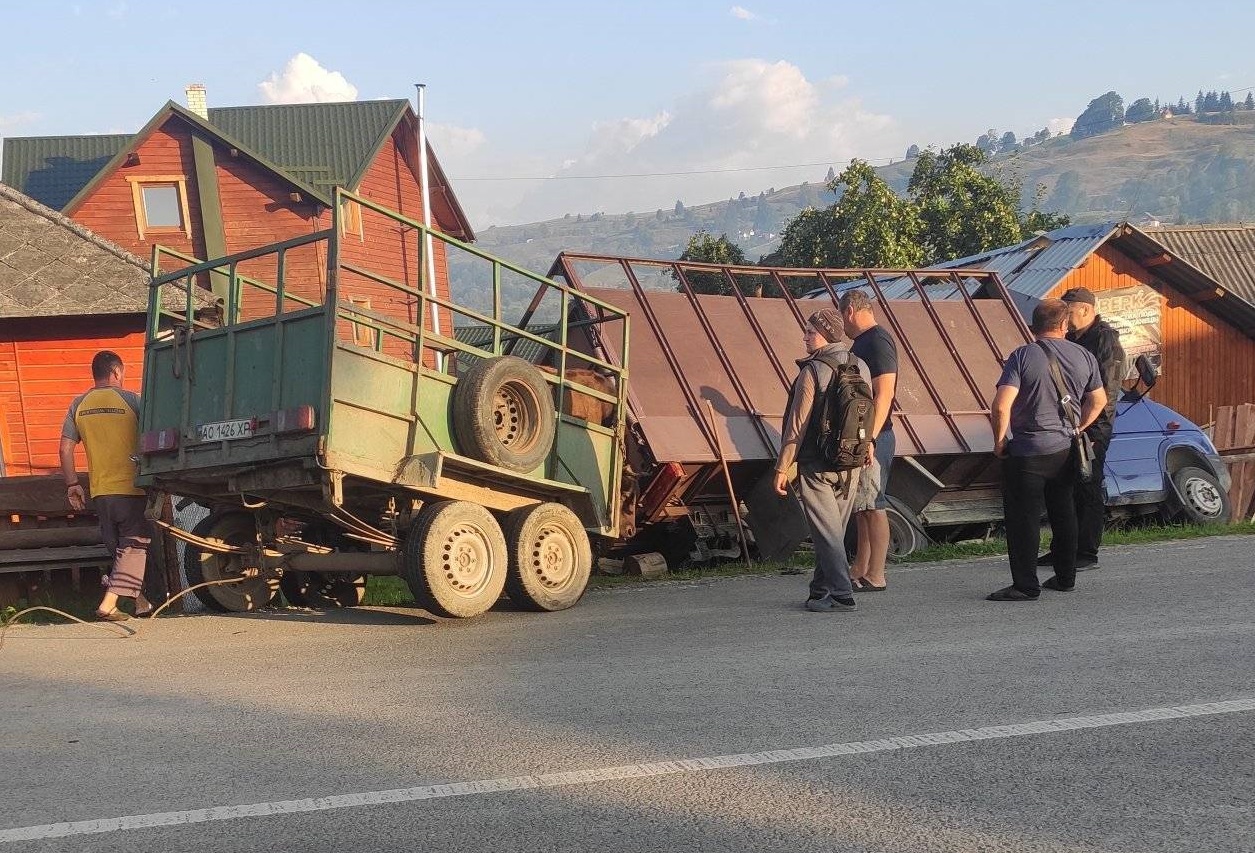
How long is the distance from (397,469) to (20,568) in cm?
410

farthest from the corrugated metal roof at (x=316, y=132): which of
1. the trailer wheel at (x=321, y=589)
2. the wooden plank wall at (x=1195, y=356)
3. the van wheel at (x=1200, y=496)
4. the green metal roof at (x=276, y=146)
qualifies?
the trailer wheel at (x=321, y=589)

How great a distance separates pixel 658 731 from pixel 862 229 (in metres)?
32.5

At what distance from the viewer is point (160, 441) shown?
841cm

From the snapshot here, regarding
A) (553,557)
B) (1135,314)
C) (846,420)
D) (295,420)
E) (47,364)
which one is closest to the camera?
(295,420)

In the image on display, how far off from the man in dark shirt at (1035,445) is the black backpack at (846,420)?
814 millimetres

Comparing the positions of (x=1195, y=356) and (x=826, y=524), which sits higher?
(x=1195, y=356)

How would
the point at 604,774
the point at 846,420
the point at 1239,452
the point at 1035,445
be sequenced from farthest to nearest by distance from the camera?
the point at 1239,452, the point at 1035,445, the point at 846,420, the point at 604,774

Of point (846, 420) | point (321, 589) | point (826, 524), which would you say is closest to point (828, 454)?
point (846, 420)

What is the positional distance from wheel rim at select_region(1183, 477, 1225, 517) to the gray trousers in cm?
681

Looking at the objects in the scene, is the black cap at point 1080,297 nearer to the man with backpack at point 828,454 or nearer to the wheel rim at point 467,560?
the man with backpack at point 828,454

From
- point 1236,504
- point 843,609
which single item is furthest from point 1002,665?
point 1236,504

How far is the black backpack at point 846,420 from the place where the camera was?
812 centimetres

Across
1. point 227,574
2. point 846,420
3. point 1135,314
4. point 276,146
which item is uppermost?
point 276,146

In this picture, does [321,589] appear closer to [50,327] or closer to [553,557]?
[553,557]
